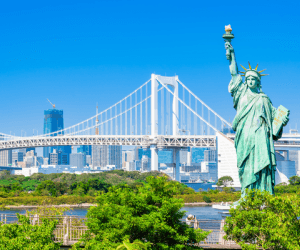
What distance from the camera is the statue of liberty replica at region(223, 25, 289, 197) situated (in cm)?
921

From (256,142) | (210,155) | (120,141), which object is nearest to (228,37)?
(256,142)

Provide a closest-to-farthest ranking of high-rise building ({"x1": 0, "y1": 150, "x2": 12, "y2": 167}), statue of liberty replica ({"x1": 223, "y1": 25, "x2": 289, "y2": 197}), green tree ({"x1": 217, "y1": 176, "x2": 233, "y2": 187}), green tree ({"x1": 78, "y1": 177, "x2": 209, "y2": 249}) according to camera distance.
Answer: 1. green tree ({"x1": 78, "y1": 177, "x2": 209, "y2": 249})
2. statue of liberty replica ({"x1": 223, "y1": 25, "x2": 289, "y2": 197})
3. green tree ({"x1": 217, "y1": 176, "x2": 233, "y2": 187})
4. high-rise building ({"x1": 0, "y1": 150, "x2": 12, "y2": 167})

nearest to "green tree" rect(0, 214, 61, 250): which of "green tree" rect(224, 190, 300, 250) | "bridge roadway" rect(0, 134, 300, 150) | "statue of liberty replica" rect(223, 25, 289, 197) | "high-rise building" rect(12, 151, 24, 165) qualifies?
"green tree" rect(224, 190, 300, 250)

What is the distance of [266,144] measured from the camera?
919 centimetres

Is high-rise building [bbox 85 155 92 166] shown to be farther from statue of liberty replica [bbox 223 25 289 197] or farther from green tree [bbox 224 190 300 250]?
green tree [bbox 224 190 300 250]

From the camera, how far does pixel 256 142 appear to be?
9.30 metres

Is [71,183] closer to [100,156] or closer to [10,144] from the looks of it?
[10,144]

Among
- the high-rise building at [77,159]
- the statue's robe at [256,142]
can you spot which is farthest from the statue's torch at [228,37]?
the high-rise building at [77,159]

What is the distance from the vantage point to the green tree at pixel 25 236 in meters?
7.57

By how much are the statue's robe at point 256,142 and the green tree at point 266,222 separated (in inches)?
31.0

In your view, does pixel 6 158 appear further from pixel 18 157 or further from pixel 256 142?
pixel 256 142


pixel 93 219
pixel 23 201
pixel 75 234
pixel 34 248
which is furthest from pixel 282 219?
pixel 23 201

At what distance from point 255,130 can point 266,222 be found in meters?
2.36

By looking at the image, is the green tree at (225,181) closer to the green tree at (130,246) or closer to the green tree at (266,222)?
the green tree at (266,222)
